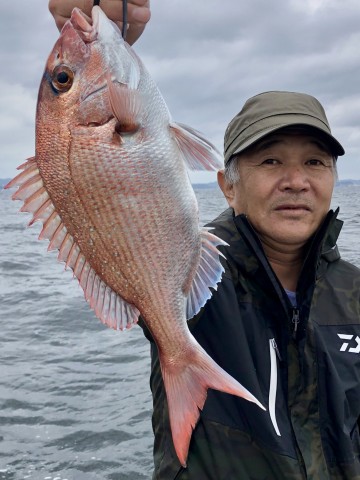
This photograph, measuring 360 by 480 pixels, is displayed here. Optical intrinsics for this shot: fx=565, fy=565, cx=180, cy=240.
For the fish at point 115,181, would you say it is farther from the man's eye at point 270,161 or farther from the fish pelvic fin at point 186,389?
the man's eye at point 270,161

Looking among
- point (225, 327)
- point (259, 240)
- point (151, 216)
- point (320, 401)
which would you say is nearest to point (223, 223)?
point (259, 240)

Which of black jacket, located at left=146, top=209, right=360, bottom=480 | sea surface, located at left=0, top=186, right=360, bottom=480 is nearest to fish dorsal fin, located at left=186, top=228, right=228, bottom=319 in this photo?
black jacket, located at left=146, top=209, right=360, bottom=480

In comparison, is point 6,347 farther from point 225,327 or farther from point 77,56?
point 77,56

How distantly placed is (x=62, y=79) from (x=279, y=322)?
1.61 meters

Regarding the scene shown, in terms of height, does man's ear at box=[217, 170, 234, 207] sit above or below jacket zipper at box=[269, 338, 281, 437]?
above

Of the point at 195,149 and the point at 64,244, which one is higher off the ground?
the point at 195,149

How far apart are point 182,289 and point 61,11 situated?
1.18 meters

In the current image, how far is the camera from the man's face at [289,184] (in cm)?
290

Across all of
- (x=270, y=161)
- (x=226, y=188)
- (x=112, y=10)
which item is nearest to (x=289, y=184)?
(x=270, y=161)

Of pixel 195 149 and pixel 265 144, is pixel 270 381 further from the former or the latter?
pixel 195 149

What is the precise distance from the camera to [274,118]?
Result: 9.36ft

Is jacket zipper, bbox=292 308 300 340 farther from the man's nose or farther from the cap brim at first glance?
the cap brim

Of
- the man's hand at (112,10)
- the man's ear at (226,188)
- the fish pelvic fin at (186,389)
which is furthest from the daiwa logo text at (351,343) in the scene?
the man's hand at (112,10)

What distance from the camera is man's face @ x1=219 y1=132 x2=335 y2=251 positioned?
2.90 m
